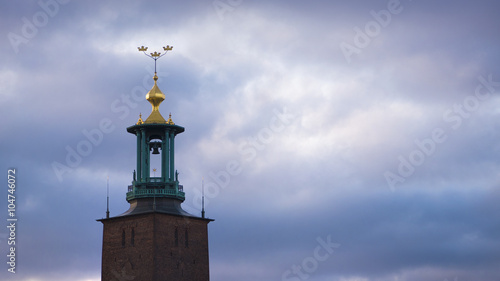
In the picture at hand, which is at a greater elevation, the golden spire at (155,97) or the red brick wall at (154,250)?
the golden spire at (155,97)

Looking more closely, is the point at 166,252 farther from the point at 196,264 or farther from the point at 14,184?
the point at 14,184

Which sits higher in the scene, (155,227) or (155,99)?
(155,99)

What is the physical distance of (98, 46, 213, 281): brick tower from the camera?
512 feet

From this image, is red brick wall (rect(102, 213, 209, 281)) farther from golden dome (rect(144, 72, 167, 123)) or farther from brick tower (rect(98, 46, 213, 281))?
golden dome (rect(144, 72, 167, 123))

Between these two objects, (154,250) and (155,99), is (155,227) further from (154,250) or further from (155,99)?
(155,99)

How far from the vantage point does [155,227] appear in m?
156

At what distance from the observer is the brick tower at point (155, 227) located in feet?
512

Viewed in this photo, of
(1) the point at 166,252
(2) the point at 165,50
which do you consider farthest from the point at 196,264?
(2) the point at 165,50

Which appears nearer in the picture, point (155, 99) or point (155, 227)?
point (155, 227)

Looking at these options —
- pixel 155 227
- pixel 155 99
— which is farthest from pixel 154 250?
pixel 155 99

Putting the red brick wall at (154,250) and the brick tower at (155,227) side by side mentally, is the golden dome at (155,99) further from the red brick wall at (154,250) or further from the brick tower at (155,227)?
the red brick wall at (154,250)

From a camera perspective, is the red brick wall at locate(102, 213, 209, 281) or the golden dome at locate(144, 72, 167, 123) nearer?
the red brick wall at locate(102, 213, 209, 281)

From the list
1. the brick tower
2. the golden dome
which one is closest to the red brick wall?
the brick tower

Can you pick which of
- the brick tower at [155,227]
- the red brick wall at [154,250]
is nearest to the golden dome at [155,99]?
the brick tower at [155,227]
